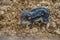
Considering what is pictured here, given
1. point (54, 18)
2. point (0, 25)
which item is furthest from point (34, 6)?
point (0, 25)

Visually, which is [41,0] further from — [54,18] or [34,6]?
[54,18]

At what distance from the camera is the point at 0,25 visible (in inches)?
108

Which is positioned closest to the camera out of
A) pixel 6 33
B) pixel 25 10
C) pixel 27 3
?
pixel 6 33

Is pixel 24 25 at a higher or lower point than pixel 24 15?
lower

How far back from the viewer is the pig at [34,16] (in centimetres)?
273

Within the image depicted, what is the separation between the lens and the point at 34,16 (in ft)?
8.95

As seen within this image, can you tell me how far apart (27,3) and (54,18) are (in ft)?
1.61

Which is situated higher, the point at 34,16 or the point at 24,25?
the point at 34,16

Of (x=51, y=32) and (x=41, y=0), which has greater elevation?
A: (x=41, y=0)

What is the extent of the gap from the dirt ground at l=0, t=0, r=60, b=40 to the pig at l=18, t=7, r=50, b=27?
0.19 feet

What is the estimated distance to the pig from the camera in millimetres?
2727

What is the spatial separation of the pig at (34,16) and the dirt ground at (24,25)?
0.19ft

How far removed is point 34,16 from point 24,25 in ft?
0.58

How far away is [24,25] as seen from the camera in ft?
8.96
